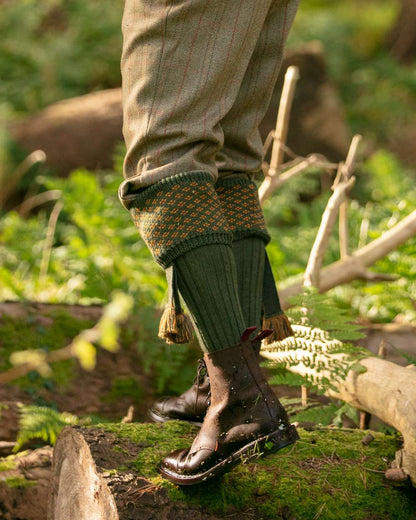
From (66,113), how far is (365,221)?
4.38m

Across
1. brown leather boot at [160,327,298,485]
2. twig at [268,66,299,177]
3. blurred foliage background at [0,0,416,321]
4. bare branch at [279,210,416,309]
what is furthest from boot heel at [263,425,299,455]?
twig at [268,66,299,177]

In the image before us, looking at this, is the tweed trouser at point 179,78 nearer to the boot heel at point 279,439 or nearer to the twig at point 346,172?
the boot heel at point 279,439

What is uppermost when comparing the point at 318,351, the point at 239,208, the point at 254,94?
the point at 254,94

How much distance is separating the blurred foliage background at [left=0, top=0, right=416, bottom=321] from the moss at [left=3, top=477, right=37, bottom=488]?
1.23 metres

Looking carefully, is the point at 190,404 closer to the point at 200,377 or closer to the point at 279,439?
the point at 200,377

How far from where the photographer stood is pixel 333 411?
2.22 metres

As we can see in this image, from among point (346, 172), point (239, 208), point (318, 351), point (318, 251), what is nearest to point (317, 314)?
point (318, 351)

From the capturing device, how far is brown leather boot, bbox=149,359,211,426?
1.90 meters

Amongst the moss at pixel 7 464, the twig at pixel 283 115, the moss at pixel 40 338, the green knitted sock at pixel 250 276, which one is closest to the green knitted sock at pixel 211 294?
the green knitted sock at pixel 250 276

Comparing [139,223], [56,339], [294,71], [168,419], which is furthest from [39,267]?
[139,223]

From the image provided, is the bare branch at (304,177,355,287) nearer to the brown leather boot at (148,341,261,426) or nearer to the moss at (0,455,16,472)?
the brown leather boot at (148,341,261,426)

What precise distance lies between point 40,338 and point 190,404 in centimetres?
126

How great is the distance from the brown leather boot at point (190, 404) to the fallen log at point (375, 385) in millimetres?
357

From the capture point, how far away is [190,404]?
6.43 feet
